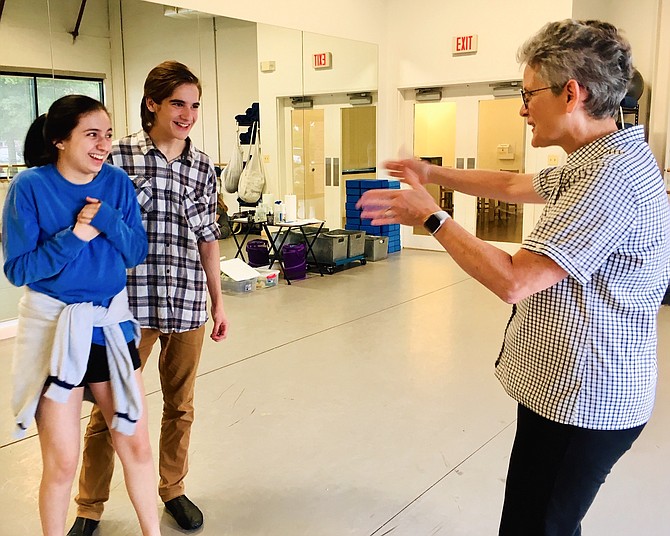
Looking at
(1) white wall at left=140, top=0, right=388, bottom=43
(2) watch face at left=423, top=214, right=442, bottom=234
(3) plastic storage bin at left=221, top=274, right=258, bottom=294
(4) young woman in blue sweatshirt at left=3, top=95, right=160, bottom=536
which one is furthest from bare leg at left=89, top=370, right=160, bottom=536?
(1) white wall at left=140, top=0, right=388, bottom=43

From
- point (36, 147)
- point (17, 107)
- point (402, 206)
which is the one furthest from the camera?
point (17, 107)

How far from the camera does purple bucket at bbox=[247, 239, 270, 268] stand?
23.2 ft

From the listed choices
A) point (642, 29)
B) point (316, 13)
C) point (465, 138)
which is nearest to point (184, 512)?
point (316, 13)

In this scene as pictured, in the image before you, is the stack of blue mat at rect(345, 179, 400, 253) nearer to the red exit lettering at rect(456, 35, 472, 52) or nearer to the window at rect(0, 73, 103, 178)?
the red exit lettering at rect(456, 35, 472, 52)

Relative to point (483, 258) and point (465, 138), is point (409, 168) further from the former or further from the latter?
point (465, 138)

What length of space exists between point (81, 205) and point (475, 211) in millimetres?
7493

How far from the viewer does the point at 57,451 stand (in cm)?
186

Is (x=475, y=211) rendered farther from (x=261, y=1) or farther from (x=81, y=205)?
(x=81, y=205)

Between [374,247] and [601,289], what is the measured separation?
22.4 ft

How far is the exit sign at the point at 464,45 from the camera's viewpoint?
324 inches

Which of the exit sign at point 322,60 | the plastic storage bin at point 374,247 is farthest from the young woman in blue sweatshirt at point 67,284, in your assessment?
the exit sign at point 322,60

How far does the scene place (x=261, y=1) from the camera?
23.7 feet

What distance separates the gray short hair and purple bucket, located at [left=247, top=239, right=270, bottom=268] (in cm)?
574

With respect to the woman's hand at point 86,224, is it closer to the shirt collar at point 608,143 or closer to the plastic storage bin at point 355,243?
the shirt collar at point 608,143
